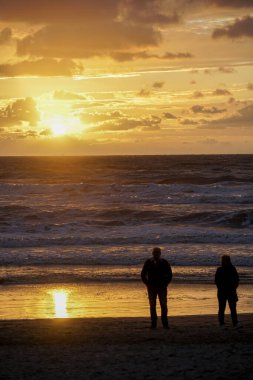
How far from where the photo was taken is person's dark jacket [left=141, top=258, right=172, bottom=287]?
48.3ft

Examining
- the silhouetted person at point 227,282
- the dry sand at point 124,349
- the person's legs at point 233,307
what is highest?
the silhouetted person at point 227,282

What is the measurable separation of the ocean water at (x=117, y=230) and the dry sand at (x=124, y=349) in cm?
786

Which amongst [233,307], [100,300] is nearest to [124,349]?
[233,307]

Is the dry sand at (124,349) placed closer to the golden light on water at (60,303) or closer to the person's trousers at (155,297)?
the person's trousers at (155,297)

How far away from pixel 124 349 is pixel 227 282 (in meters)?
3.13

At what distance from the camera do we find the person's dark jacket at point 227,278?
15000 mm

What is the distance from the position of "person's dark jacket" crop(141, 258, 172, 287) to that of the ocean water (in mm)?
8869

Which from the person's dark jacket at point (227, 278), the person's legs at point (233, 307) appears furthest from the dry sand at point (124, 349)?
the person's dark jacket at point (227, 278)

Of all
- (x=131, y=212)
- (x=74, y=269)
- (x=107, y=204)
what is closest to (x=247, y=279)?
Answer: (x=74, y=269)

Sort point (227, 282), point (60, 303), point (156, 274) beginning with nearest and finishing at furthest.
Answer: point (156, 274) < point (227, 282) < point (60, 303)

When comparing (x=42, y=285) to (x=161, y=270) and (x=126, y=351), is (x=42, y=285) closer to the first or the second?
(x=161, y=270)

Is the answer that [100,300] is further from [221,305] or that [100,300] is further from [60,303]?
[221,305]

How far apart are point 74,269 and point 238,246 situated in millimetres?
9978

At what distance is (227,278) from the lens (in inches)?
591
